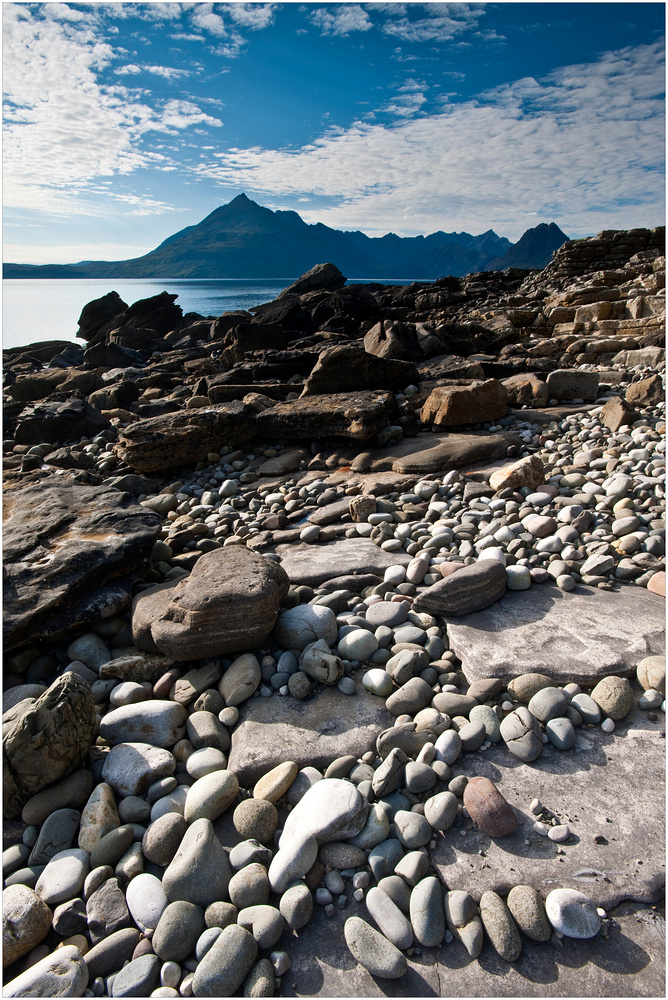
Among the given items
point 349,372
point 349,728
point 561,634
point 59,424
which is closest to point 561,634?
point 561,634

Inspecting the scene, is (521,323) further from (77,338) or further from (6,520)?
(77,338)

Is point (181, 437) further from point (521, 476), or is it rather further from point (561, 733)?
point (561, 733)

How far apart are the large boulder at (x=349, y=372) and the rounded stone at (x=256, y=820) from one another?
503 centimetres

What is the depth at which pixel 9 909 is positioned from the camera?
5.41 ft

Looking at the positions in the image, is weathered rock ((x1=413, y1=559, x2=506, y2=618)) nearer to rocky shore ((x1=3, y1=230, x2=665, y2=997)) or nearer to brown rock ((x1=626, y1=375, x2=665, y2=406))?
rocky shore ((x1=3, y1=230, x2=665, y2=997))

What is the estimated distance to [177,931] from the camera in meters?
1.56

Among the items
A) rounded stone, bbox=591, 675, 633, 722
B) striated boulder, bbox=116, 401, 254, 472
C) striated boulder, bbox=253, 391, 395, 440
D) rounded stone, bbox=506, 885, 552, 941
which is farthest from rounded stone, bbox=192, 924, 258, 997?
striated boulder, bbox=116, 401, 254, 472

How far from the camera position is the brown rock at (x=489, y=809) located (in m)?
1.73

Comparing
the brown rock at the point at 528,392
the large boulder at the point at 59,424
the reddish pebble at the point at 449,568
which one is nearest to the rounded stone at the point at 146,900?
the reddish pebble at the point at 449,568

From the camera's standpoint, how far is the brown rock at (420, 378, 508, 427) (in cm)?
548

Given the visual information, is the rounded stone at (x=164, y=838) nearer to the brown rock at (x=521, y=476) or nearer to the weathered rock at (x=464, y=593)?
the weathered rock at (x=464, y=593)

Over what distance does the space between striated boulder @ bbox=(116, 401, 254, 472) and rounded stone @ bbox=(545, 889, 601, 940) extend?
504 centimetres

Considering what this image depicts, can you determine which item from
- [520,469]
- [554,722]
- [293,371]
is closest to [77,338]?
[293,371]

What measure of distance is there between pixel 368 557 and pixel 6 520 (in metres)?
2.63
